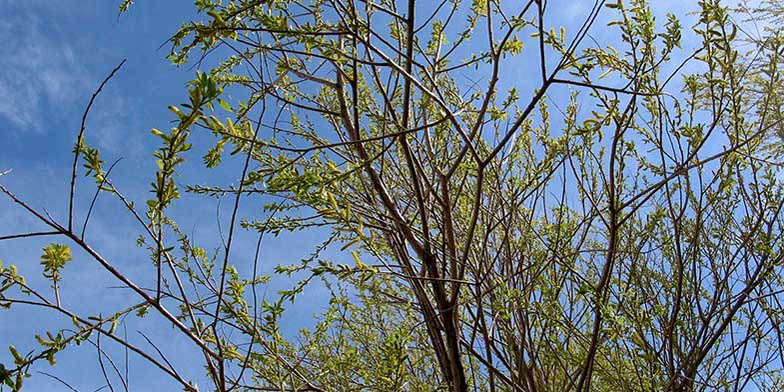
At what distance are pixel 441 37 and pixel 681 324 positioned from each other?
1.42 metres

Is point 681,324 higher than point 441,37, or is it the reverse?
point 441,37

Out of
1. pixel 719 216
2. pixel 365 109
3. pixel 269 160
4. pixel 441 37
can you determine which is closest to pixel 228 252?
pixel 365 109

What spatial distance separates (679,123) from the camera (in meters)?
2.16

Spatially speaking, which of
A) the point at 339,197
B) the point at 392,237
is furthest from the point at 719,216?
the point at 339,197

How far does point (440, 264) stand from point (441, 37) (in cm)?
93

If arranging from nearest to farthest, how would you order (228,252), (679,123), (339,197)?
(228,252)
(679,123)
(339,197)

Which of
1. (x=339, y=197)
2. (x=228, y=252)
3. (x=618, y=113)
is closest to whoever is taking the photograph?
(x=228, y=252)

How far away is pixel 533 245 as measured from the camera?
2873 millimetres

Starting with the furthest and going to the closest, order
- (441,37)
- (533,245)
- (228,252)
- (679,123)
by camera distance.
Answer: (533,245) < (441,37) < (679,123) < (228,252)

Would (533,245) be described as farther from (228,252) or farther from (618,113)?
(228,252)

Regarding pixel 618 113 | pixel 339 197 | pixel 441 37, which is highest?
pixel 441 37

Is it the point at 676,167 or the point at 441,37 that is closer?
the point at 676,167

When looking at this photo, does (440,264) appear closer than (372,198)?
Yes

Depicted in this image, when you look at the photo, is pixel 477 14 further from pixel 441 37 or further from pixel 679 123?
pixel 679 123
